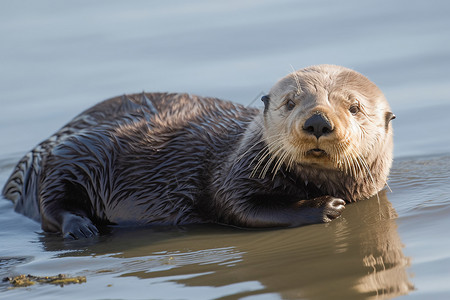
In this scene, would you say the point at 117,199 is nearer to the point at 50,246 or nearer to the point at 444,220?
the point at 50,246

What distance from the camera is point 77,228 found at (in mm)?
6395

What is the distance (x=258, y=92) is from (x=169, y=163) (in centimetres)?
299

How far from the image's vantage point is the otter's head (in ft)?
18.6

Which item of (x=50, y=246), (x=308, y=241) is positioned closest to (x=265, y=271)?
(x=308, y=241)

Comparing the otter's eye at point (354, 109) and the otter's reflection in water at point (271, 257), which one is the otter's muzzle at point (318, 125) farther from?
the otter's reflection in water at point (271, 257)

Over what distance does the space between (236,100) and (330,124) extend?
395cm

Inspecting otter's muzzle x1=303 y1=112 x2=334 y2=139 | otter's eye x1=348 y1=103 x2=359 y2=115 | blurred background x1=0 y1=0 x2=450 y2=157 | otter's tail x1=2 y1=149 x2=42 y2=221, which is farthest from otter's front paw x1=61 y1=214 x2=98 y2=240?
blurred background x1=0 y1=0 x2=450 y2=157

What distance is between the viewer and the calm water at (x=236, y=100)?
4840 millimetres

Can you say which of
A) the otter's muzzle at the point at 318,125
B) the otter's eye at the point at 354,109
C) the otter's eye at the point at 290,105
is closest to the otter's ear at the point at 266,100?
the otter's eye at the point at 290,105

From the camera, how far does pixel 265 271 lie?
4.98m

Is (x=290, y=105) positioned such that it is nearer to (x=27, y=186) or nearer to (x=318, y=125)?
(x=318, y=125)

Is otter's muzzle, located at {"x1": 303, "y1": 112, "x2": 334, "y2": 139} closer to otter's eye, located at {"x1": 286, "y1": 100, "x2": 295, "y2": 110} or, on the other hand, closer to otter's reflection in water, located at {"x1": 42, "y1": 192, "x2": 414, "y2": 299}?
otter's eye, located at {"x1": 286, "y1": 100, "x2": 295, "y2": 110}

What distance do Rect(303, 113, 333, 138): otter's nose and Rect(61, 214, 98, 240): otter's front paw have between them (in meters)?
1.92

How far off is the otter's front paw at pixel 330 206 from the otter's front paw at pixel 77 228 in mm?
1762
